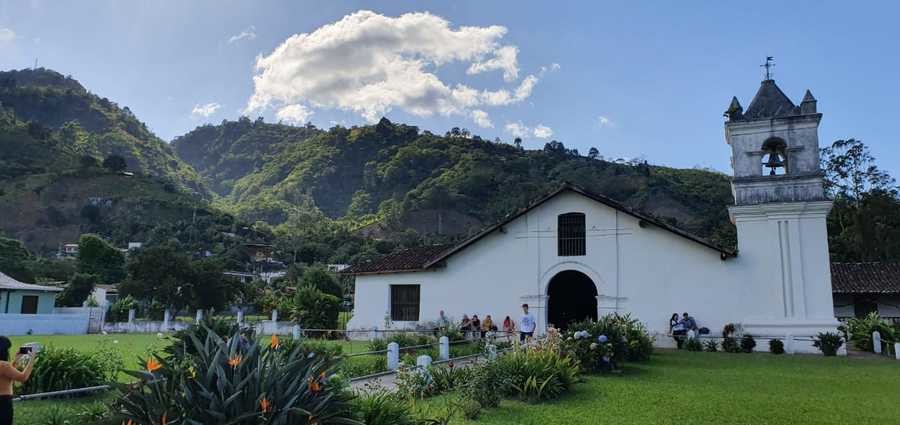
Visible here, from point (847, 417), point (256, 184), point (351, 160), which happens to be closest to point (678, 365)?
point (847, 417)

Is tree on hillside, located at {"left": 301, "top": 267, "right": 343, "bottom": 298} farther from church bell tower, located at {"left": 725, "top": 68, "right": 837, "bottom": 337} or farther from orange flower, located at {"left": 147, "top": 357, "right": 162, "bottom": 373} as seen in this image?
orange flower, located at {"left": 147, "top": 357, "right": 162, "bottom": 373}

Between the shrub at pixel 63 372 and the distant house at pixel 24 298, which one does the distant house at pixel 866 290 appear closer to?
the shrub at pixel 63 372

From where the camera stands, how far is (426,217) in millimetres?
93062

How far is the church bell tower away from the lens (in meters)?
17.4

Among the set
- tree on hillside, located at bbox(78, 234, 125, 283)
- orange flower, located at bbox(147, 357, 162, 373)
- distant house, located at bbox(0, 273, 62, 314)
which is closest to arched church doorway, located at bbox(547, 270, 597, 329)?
orange flower, located at bbox(147, 357, 162, 373)

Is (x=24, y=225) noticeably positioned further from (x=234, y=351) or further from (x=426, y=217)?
(x=234, y=351)

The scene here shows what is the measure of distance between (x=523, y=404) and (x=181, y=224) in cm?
8218

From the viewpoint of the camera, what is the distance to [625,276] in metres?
19.6

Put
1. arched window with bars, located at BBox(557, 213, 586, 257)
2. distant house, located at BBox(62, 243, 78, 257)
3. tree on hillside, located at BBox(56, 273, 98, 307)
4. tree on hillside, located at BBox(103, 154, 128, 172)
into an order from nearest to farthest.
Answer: arched window with bars, located at BBox(557, 213, 586, 257)
tree on hillside, located at BBox(56, 273, 98, 307)
distant house, located at BBox(62, 243, 78, 257)
tree on hillside, located at BBox(103, 154, 128, 172)

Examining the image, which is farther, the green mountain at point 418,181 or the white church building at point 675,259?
the green mountain at point 418,181

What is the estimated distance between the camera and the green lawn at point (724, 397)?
26.6 ft

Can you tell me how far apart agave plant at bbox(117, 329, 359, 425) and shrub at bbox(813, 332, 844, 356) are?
1635cm

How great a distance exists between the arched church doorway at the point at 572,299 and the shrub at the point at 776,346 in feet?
22.2

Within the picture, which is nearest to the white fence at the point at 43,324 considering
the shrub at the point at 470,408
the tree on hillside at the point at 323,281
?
the tree on hillside at the point at 323,281
